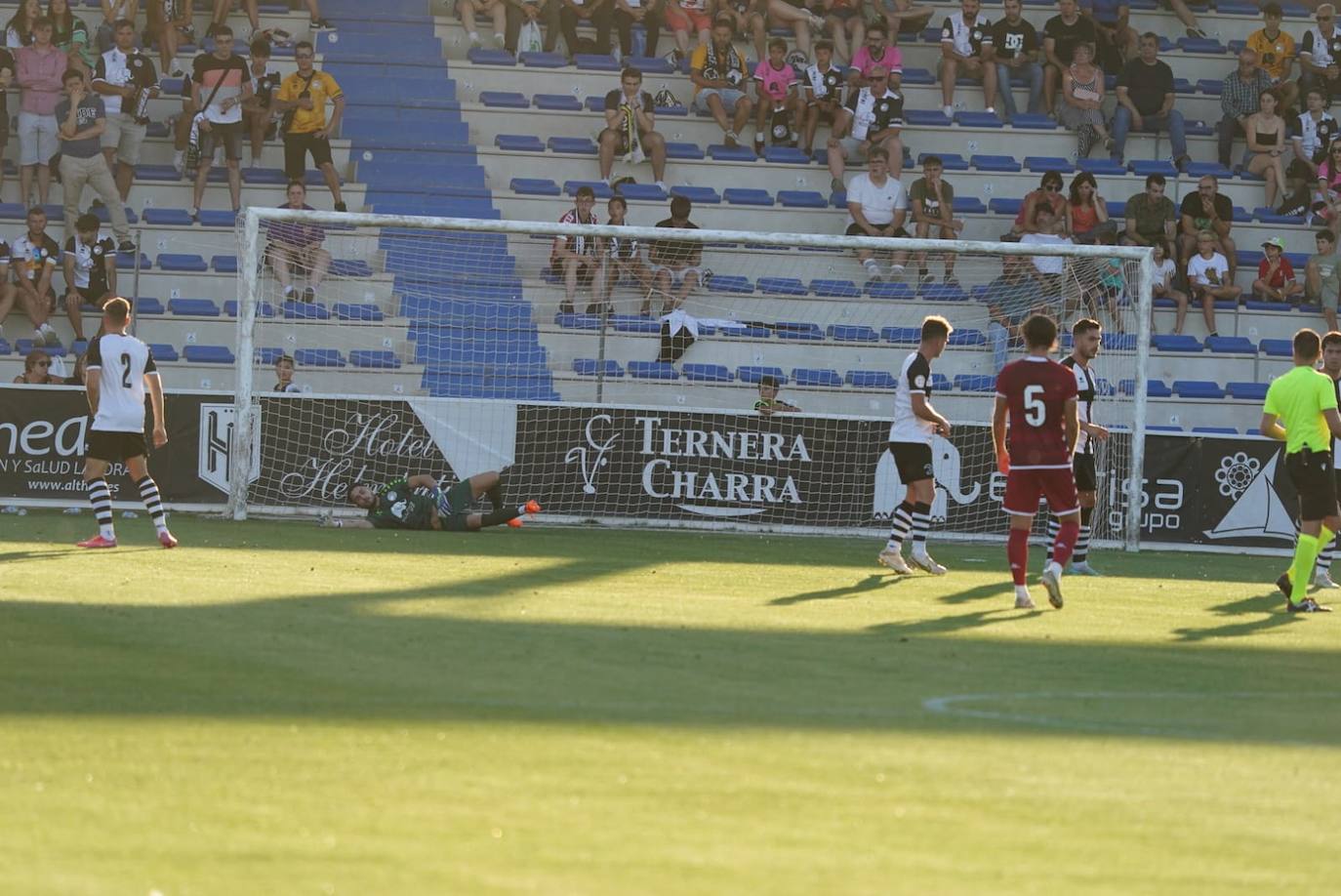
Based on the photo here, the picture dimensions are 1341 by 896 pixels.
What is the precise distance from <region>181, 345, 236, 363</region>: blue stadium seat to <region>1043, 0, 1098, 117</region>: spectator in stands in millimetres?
12259

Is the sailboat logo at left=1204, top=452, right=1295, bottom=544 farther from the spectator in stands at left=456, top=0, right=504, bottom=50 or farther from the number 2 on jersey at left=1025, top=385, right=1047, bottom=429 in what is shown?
the spectator in stands at left=456, top=0, right=504, bottom=50

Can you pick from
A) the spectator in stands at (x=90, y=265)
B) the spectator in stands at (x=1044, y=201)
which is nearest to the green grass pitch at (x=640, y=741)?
the spectator in stands at (x=90, y=265)

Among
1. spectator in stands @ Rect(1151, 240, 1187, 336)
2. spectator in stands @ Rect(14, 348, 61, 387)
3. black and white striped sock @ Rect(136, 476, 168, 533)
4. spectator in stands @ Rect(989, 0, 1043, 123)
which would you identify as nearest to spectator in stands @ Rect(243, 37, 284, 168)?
spectator in stands @ Rect(14, 348, 61, 387)

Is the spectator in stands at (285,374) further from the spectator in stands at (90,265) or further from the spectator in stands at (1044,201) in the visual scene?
the spectator in stands at (1044,201)

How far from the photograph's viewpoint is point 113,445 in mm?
14305

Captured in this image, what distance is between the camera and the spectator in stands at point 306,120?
22.9m

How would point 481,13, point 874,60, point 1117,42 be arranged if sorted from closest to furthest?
point 874,60, point 481,13, point 1117,42

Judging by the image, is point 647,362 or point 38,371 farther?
point 647,362

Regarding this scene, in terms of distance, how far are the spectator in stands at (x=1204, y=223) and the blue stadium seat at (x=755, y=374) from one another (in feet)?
20.8

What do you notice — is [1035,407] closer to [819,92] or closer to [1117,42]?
[819,92]

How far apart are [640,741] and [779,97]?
63.2 feet

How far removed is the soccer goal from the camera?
18719mm

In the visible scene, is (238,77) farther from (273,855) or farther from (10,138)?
(273,855)

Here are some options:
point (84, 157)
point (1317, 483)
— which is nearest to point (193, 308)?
point (84, 157)
